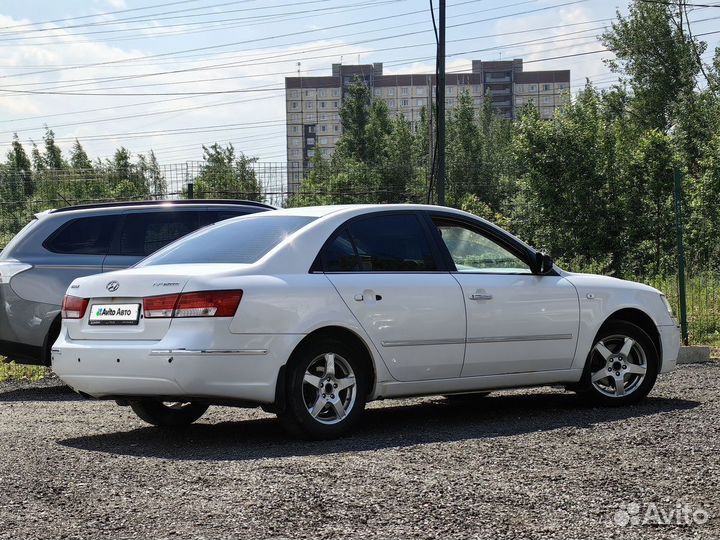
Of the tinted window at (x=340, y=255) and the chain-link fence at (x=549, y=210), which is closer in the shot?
the tinted window at (x=340, y=255)

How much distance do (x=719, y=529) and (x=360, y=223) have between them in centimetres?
375

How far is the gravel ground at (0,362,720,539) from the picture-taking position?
15.9ft

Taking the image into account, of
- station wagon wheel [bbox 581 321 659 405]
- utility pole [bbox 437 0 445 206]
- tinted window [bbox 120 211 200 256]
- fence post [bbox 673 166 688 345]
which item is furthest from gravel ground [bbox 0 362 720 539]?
utility pole [bbox 437 0 445 206]

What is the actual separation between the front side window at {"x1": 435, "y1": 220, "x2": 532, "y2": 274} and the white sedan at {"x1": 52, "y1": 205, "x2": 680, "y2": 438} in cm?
1

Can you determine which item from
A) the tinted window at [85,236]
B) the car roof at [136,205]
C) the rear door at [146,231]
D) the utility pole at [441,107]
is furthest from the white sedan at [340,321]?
the utility pole at [441,107]

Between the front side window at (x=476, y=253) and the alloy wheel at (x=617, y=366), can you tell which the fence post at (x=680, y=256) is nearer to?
the alloy wheel at (x=617, y=366)

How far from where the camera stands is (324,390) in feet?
24.0

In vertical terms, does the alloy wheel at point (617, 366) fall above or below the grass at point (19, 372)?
above

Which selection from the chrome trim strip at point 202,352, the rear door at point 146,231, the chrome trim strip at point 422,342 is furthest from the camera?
the rear door at point 146,231

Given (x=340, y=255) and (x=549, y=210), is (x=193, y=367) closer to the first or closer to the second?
(x=340, y=255)

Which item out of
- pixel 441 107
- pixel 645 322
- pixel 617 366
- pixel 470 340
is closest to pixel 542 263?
pixel 470 340

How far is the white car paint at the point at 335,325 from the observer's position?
6.93m

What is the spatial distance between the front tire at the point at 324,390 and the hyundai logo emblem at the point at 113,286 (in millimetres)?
1253

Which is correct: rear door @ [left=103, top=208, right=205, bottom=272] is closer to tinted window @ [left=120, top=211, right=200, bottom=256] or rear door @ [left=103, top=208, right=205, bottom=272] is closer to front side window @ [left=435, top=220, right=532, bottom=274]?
tinted window @ [left=120, top=211, right=200, bottom=256]
